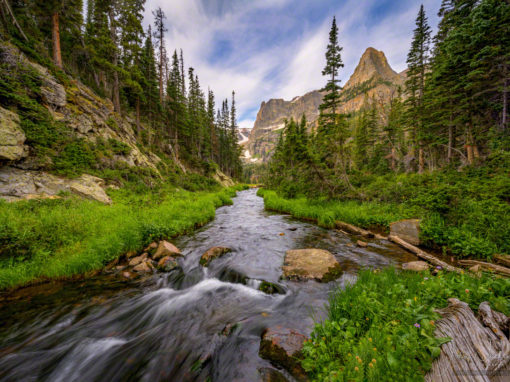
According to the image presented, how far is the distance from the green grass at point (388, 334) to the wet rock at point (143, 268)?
5.97 meters

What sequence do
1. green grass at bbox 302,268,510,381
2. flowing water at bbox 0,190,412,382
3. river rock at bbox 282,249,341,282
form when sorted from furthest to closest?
river rock at bbox 282,249,341,282
flowing water at bbox 0,190,412,382
green grass at bbox 302,268,510,381

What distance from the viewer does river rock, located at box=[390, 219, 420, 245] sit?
763 cm

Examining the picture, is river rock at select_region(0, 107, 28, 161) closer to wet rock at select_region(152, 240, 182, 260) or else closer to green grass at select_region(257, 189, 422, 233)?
wet rock at select_region(152, 240, 182, 260)

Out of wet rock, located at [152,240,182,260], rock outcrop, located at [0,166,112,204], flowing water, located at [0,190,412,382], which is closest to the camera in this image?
flowing water, located at [0,190,412,382]

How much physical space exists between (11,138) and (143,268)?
10.6 metres

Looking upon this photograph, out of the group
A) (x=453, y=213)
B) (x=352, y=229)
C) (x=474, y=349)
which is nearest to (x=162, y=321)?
(x=474, y=349)

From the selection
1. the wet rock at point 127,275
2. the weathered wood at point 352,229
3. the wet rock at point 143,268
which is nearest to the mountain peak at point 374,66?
the weathered wood at point 352,229

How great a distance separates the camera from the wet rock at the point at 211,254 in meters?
7.22

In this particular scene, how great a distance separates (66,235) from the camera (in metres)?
6.50

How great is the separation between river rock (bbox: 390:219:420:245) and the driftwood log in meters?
6.67

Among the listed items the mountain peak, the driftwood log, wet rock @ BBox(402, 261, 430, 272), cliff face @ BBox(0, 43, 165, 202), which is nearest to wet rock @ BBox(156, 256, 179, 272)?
the driftwood log

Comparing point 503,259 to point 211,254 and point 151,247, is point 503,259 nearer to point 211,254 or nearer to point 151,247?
point 211,254

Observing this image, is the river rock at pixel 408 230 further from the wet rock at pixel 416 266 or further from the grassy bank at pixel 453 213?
the wet rock at pixel 416 266

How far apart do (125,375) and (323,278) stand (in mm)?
4995
